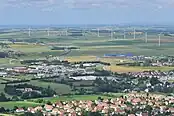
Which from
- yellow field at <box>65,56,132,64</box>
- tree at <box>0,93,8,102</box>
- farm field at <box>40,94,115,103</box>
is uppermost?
tree at <box>0,93,8,102</box>

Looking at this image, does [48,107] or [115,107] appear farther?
[115,107]

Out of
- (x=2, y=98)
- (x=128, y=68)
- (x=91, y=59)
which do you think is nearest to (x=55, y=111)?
(x=2, y=98)

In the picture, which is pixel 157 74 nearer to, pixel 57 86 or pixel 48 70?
pixel 48 70

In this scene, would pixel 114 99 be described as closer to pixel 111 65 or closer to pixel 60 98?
pixel 60 98

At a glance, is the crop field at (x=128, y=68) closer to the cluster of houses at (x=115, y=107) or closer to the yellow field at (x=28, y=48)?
the cluster of houses at (x=115, y=107)

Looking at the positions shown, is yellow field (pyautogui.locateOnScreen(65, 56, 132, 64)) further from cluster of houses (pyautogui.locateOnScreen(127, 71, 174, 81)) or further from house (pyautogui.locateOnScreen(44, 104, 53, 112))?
house (pyautogui.locateOnScreen(44, 104, 53, 112))

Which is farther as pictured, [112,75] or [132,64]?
[132,64]

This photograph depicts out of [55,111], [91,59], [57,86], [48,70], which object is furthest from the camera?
[91,59]

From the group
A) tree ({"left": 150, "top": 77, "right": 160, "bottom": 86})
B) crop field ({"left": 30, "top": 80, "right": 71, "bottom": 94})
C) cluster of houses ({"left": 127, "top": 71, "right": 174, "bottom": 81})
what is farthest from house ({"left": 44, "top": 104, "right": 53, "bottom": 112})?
cluster of houses ({"left": 127, "top": 71, "right": 174, "bottom": 81})

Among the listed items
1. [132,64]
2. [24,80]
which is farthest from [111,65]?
[24,80]
